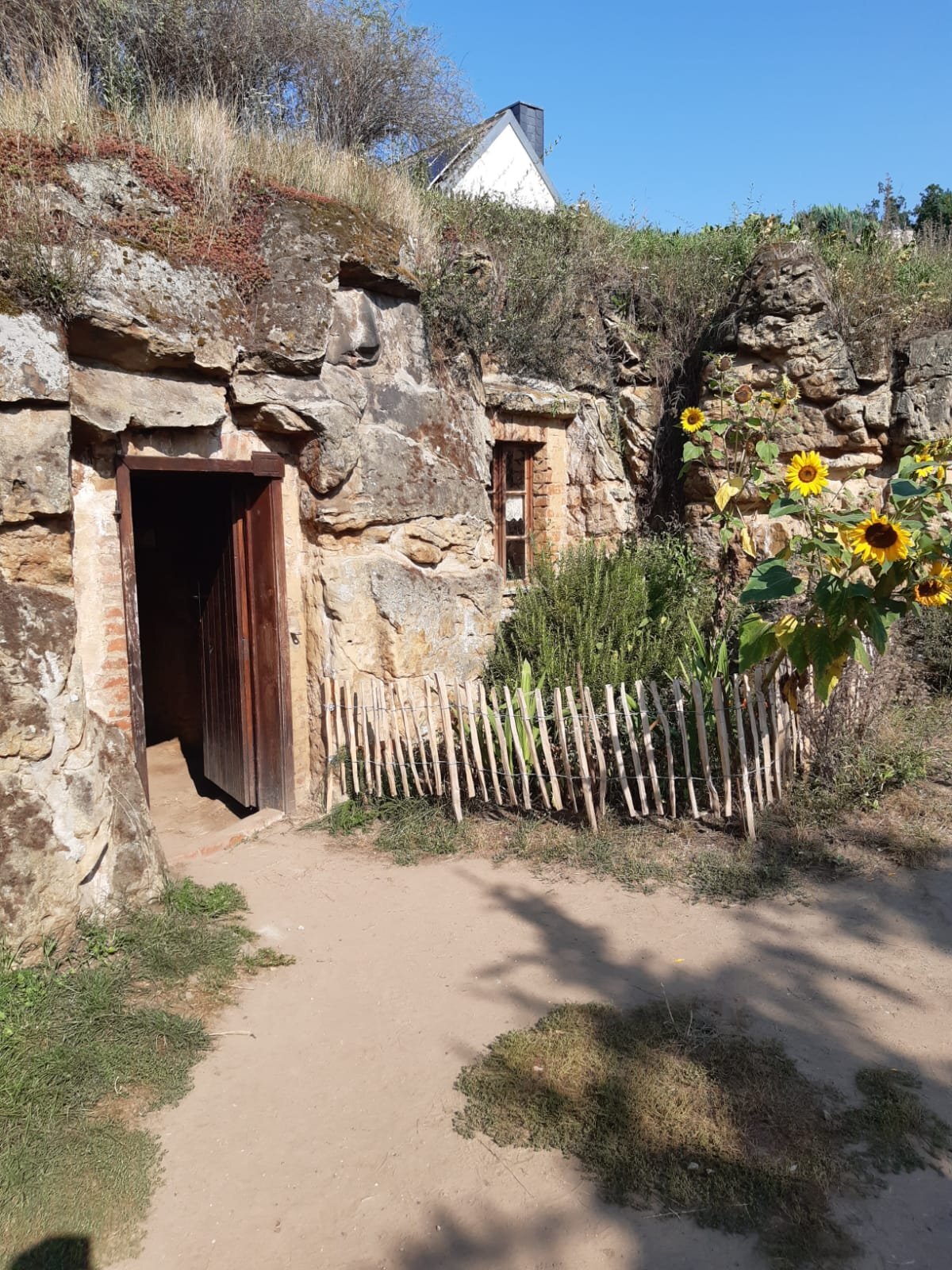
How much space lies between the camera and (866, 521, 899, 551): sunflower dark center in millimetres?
3994

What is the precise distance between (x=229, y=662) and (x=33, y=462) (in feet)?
8.19

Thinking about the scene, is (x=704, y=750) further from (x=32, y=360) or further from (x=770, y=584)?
(x=32, y=360)

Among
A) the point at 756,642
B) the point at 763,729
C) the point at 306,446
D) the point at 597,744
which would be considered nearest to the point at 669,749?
the point at 597,744

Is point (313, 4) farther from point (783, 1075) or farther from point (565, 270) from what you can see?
point (783, 1075)

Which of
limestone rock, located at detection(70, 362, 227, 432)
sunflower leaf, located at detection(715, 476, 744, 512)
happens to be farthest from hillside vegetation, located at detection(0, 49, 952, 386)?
sunflower leaf, located at detection(715, 476, 744, 512)

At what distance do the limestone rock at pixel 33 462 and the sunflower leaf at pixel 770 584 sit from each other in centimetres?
334

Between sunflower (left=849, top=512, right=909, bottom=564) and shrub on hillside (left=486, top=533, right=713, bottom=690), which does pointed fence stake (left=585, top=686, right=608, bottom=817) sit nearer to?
shrub on hillside (left=486, top=533, right=713, bottom=690)

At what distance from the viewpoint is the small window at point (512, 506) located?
8195 millimetres

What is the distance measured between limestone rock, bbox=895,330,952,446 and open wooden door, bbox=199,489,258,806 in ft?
19.6

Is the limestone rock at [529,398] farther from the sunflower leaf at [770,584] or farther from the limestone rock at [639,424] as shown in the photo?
the sunflower leaf at [770,584]

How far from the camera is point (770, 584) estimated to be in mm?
4367

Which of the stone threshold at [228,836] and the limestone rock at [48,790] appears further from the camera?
the stone threshold at [228,836]

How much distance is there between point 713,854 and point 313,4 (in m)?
9.75

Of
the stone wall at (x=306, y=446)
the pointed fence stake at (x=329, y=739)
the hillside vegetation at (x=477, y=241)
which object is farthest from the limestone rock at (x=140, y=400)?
the pointed fence stake at (x=329, y=739)
